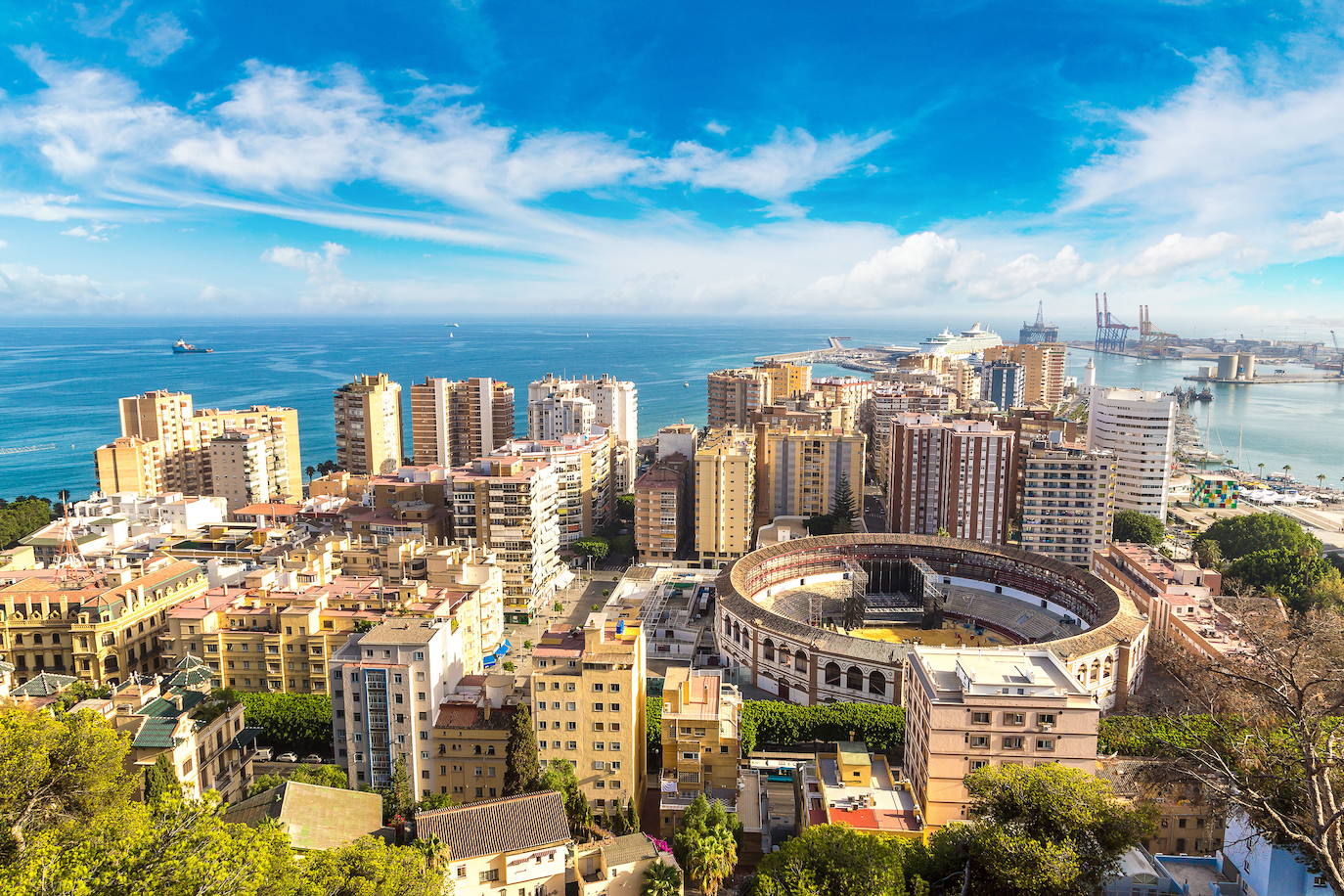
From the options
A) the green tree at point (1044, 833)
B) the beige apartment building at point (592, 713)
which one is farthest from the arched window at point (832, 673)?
the green tree at point (1044, 833)

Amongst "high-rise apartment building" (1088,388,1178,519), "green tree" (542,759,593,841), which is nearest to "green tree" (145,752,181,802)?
"green tree" (542,759,593,841)

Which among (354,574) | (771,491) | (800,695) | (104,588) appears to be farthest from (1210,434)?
(104,588)

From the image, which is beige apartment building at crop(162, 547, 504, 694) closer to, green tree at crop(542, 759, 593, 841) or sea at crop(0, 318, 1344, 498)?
green tree at crop(542, 759, 593, 841)

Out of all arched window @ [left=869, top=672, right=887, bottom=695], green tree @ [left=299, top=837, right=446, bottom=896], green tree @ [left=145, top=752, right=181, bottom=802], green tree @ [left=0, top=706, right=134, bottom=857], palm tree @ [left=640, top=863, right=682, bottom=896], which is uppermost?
green tree @ [left=0, top=706, right=134, bottom=857]

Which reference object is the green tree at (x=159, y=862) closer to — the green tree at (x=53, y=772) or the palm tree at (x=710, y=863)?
the green tree at (x=53, y=772)

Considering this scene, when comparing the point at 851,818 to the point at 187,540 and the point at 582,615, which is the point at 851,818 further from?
the point at 187,540

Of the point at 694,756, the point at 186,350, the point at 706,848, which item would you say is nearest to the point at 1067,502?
the point at 694,756
